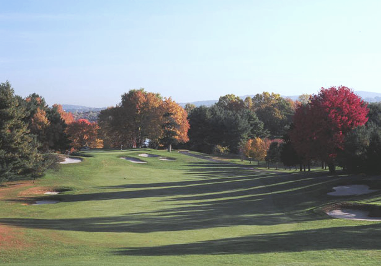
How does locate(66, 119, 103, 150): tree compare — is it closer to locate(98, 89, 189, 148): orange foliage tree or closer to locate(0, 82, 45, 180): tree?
locate(98, 89, 189, 148): orange foliage tree

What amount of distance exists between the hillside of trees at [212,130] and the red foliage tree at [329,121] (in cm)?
8

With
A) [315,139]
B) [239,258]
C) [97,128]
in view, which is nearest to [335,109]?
[315,139]

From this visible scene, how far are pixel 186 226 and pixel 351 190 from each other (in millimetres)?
16582

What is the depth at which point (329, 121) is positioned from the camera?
39.4m

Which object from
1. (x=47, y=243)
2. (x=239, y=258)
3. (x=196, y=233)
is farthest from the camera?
(x=196, y=233)

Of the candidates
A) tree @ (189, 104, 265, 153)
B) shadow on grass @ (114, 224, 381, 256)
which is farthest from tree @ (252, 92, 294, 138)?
shadow on grass @ (114, 224, 381, 256)

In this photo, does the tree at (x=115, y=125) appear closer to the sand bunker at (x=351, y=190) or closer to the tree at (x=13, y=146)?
the tree at (x=13, y=146)

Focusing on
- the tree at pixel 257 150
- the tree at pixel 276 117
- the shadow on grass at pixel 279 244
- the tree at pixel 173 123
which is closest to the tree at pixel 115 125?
the tree at pixel 173 123

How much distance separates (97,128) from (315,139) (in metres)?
75.5

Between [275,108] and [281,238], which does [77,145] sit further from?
[281,238]

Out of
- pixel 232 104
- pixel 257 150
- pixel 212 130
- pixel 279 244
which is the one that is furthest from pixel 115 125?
pixel 232 104

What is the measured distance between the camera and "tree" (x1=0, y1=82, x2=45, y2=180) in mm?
38428

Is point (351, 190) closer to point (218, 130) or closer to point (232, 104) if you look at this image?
point (218, 130)

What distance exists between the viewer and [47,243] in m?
16.9
